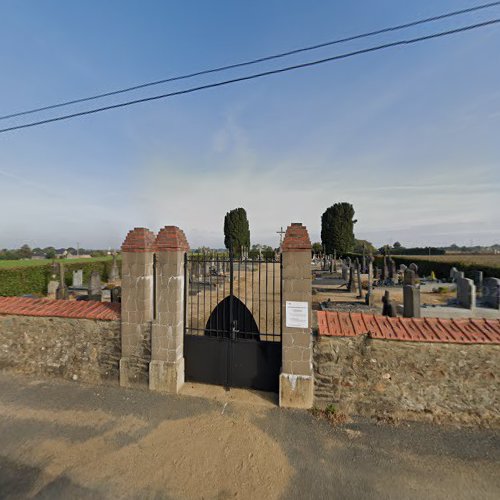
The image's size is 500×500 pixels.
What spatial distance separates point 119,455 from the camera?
12.1ft

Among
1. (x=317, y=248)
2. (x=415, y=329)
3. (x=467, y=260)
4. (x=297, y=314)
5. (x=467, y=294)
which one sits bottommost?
(x=467, y=294)

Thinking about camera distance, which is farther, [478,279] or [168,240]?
[478,279]

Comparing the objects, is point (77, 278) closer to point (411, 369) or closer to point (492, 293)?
point (411, 369)

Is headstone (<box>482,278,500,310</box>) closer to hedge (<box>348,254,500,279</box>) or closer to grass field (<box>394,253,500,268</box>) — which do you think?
hedge (<box>348,254,500,279</box>)

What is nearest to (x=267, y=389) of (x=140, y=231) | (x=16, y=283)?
(x=140, y=231)

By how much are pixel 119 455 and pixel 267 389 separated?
106 inches

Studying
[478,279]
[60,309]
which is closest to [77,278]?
[60,309]

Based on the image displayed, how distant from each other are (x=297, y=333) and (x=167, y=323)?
2.54m

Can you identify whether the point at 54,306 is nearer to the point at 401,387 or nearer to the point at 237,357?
the point at 237,357

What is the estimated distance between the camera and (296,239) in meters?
4.80

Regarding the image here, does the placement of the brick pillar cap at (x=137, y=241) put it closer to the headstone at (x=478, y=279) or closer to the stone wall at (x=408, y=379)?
the stone wall at (x=408, y=379)

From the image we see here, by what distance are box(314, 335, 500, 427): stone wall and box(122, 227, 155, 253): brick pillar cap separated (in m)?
3.79

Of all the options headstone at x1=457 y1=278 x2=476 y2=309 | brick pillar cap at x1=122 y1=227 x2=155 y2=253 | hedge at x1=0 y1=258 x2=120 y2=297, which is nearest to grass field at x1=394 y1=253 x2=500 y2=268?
headstone at x1=457 y1=278 x2=476 y2=309

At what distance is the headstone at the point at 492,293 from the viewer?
12844mm
